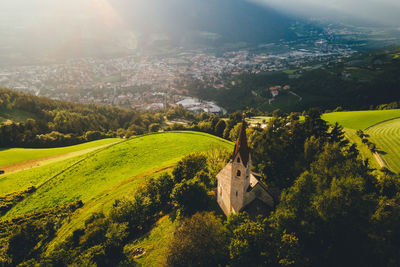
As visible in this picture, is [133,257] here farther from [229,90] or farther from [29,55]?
[29,55]

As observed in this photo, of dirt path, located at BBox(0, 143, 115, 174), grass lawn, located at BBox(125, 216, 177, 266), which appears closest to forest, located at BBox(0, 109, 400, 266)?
grass lawn, located at BBox(125, 216, 177, 266)

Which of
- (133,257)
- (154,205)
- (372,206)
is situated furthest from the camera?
(154,205)

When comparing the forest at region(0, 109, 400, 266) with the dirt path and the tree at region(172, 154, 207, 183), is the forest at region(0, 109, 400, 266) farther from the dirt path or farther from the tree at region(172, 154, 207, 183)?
the dirt path

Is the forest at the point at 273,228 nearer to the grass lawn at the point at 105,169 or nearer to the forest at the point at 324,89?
the grass lawn at the point at 105,169

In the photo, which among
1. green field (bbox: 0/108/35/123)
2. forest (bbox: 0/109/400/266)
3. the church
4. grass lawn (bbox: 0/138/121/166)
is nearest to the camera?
forest (bbox: 0/109/400/266)

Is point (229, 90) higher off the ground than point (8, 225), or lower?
lower

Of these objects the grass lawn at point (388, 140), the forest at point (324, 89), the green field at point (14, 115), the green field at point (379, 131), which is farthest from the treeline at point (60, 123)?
the grass lawn at point (388, 140)

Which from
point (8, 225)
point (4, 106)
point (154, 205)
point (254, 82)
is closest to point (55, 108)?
point (4, 106)
